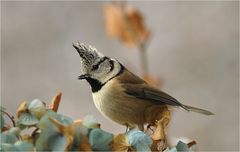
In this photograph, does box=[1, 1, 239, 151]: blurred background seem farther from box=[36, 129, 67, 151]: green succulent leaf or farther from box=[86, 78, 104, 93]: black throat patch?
box=[36, 129, 67, 151]: green succulent leaf

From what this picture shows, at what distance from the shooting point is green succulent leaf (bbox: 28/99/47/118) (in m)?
0.77

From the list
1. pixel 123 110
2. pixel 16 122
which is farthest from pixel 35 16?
pixel 16 122

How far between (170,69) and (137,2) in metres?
0.51

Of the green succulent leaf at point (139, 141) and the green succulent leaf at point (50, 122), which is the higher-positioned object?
the green succulent leaf at point (50, 122)

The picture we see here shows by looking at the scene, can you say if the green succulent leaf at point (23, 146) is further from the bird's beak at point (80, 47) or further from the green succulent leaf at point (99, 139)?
the bird's beak at point (80, 47)

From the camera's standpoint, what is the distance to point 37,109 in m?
0.77

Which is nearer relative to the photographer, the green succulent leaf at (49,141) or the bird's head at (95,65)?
the green succulent leaf at (49,141)

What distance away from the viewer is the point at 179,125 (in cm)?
370

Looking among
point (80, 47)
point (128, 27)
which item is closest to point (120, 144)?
point (80, 47)

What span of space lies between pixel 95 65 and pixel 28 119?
47 cm

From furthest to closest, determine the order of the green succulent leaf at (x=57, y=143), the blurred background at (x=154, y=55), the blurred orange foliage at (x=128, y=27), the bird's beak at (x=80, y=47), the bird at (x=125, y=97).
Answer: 1. the blurred background at (x=154, y=55)
2. the blurred orange foliage at (x=128, y=27)
3. the bird at (x=125, y=97)
4. the bird's beak at (x=80, y=47)
5. the green succulent leaf at (x=57, y=143)

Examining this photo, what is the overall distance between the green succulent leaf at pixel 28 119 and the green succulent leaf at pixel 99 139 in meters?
0.08

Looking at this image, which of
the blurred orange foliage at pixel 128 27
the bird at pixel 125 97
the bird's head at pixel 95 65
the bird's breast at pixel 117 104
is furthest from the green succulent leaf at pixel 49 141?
the blurred orange foliage at pixel 128 27

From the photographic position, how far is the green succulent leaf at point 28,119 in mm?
753
